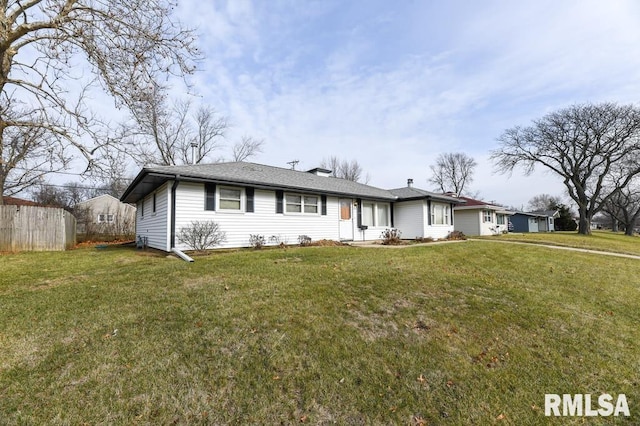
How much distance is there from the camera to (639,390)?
3465 mm

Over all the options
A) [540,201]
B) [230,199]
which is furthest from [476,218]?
[540,201]

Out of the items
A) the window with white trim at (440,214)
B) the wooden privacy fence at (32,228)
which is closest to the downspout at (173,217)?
the wooden privacy fence at (32,228)

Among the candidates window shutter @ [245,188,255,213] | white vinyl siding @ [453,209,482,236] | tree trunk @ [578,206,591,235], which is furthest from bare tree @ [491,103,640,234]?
window shutter @ [245,188,255,213]

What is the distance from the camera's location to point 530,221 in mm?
43531

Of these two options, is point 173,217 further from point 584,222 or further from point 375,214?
point 584,222

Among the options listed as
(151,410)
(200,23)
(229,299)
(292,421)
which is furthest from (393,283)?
(200,23)

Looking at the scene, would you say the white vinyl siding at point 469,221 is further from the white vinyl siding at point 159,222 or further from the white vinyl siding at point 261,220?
the white vinyl siding at point 159,222

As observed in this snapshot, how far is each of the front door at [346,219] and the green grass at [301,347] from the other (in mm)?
8710

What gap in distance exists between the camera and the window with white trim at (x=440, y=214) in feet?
62.6

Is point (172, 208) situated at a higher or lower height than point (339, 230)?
higher

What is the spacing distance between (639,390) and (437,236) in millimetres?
16096

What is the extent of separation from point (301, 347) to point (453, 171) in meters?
51.4

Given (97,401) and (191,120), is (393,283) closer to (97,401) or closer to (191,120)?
(97,401)

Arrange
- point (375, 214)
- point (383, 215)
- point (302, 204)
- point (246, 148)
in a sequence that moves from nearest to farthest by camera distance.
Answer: point (302, 204)
point (375, 214)
point (383, 215)
point (246, 148)
